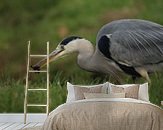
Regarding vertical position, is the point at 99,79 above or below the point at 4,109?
above

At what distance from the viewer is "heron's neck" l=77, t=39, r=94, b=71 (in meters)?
5.64

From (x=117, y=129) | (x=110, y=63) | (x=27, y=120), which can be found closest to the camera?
(x=117, y=129)

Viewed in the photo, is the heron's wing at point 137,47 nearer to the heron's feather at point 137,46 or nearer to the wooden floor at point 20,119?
the heron's feather at point 137,46

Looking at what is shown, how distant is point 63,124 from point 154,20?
93.7 inches

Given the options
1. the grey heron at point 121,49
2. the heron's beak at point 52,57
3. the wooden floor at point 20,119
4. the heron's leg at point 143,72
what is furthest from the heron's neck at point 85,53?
the wooden floor at point 20,119

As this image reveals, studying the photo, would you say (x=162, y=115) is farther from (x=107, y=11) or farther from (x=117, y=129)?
(x=107, y=11)

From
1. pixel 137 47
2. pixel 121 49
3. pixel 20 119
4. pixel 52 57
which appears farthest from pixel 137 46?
pixel 20 119

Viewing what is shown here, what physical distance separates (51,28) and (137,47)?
1139 mm

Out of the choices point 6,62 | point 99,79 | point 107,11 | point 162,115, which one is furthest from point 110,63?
point 162,115

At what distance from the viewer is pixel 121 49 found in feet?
18.0

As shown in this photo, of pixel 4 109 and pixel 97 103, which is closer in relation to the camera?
pixel 97 103

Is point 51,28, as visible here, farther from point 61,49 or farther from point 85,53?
point 85,53

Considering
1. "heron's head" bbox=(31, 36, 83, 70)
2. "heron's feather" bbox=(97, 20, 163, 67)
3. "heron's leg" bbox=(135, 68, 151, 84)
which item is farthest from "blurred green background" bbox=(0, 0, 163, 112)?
"heron's leg" bbox=(135, 68, 151, 84)

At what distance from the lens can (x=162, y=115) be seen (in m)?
3.95
